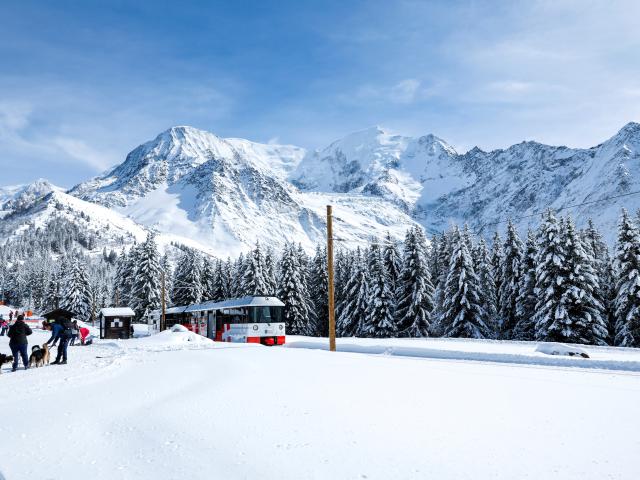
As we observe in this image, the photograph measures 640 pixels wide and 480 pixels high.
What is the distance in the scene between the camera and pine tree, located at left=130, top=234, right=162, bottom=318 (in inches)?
2405

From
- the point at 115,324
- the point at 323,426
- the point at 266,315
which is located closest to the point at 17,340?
the point at 323,426

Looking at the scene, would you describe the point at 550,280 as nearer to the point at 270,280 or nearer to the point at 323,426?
the point at 323,426

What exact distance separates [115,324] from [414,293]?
97.9ft

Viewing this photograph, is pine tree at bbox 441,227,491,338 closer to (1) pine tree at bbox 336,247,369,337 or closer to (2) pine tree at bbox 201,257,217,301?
(1) pine tree at bbox 336,247,369,337

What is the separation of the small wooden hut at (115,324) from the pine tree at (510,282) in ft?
121

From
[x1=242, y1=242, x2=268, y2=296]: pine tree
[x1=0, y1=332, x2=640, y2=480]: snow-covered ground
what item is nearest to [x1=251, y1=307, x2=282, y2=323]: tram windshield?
[x1=0, y1=332, x2=640, y2=480]: snow-covered ground

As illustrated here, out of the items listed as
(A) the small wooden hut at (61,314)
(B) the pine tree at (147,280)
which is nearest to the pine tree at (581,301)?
(A) the small wooden hut at (61,314)

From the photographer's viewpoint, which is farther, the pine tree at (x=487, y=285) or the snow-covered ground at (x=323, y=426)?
the pine tree at (x=487, y=285)

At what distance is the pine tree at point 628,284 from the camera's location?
33344 mm

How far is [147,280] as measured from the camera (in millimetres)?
61312

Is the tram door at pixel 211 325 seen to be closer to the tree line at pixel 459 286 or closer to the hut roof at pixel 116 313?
the hut roof at pixel 116 313

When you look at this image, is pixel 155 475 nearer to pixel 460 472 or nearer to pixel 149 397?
pixel 460 472

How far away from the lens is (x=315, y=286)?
60156 mm

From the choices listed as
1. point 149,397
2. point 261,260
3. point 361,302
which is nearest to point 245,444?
point 149,397
